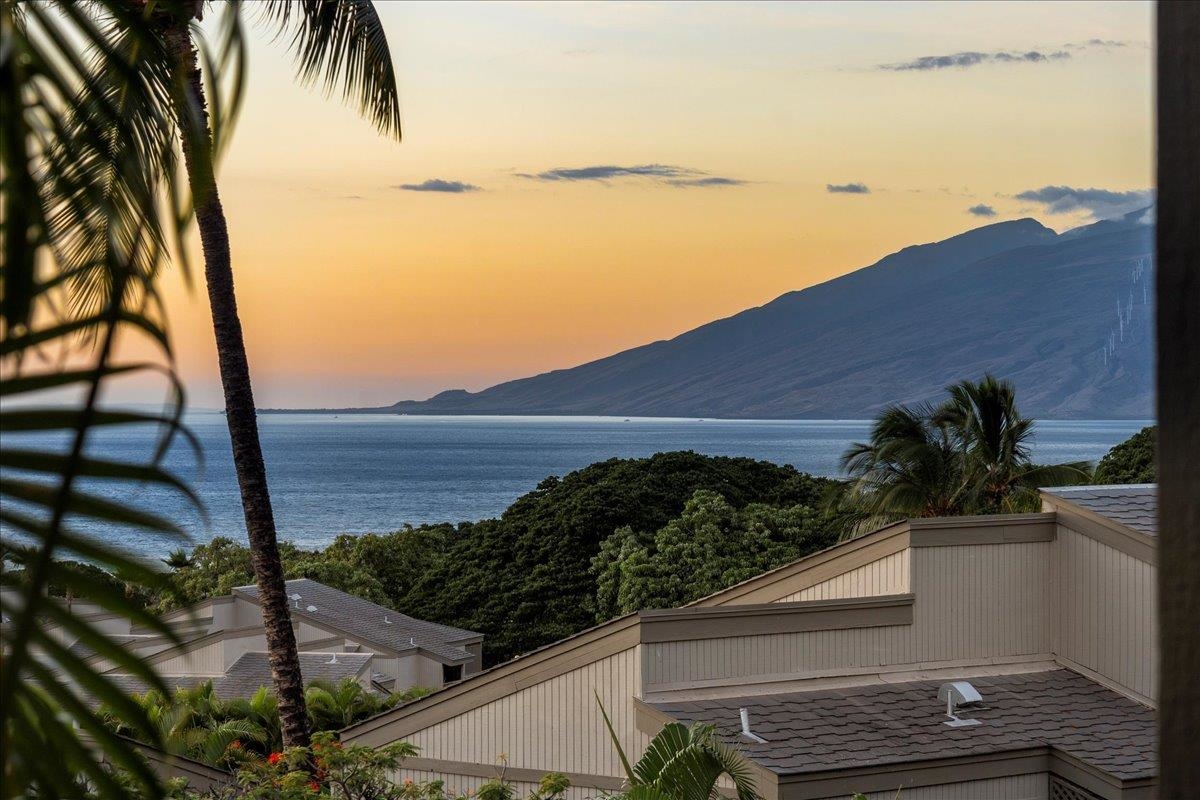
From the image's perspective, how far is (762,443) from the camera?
183500 mm

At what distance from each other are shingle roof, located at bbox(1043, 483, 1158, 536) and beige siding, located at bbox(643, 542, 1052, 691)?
67 centimetres

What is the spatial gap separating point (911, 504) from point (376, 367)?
399 ft

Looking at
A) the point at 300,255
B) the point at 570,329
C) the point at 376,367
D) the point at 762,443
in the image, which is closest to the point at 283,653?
the point at 300,255

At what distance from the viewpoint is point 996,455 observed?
79.8 ft

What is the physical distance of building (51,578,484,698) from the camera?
87.4 feet

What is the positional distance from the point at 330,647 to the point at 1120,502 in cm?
2104

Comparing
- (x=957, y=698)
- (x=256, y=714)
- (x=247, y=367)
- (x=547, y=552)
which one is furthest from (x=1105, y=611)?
(x=547, y=552)

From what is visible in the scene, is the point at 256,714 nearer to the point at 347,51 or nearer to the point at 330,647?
the point at 330,647

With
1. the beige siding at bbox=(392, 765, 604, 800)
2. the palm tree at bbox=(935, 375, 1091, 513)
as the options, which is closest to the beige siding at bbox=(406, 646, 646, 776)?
the beige siding at bbox=(392, 765, 604, 800)

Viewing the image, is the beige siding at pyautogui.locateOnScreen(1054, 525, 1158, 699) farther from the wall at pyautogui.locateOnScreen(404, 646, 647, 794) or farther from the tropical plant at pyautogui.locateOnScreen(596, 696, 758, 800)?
the tropical plant at pyautogui.locateOnScreen(596, 696, 758, 800)

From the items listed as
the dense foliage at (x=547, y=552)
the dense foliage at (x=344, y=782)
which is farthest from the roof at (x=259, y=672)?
the dense foliage at (x=344, y=782)

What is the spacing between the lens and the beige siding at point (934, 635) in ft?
41.3

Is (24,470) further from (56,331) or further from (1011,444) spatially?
(1011,444)

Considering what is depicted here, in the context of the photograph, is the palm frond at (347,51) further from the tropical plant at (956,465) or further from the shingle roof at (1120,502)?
the tropical plant at (956,465)
